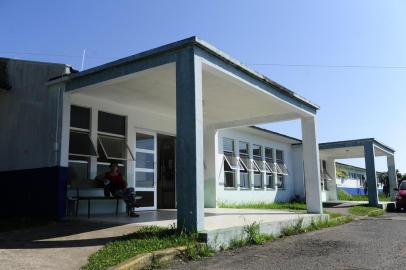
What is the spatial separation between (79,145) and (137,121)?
2381 millimetres

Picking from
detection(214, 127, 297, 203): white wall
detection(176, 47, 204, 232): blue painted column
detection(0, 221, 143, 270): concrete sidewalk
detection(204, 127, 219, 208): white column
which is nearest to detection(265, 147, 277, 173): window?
detection(214, 127, 297, 203): white wall

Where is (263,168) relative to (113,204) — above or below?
above

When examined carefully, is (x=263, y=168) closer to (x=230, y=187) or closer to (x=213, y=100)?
(x=230, y=187)

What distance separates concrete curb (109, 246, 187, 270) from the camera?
5.38 metres

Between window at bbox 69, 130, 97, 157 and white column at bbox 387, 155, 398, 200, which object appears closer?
window at bbox 69, 130, 97, 157

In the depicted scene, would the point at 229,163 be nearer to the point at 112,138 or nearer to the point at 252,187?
the point at 252,187

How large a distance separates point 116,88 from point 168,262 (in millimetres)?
5715

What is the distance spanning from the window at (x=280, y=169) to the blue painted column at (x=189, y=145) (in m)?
16.1

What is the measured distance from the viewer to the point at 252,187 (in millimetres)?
19953

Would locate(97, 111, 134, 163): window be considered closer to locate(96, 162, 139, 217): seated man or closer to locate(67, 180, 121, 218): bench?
locate(67, 180, 121, 218): bench

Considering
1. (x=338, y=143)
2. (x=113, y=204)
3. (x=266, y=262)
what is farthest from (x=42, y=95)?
(x=338, y=143)

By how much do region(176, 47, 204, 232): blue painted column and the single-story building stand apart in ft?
0.06

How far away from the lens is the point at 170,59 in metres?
8.02

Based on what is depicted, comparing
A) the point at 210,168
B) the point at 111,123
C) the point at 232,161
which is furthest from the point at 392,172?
the point at 111,123
